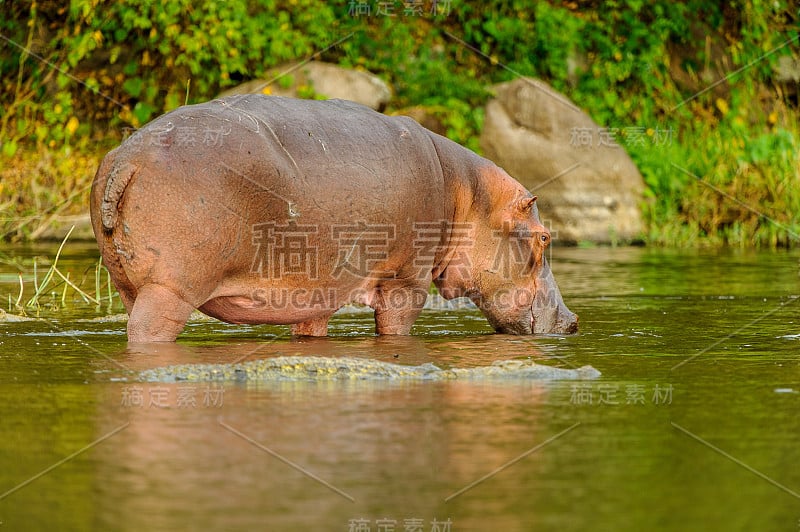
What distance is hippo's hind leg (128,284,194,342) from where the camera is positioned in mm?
5586

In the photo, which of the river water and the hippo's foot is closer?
the river water

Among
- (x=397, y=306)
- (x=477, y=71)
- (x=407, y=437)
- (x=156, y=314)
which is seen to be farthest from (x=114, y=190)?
(x=477, y=71)

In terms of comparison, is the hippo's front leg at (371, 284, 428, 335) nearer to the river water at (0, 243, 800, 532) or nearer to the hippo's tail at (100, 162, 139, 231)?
the river water at (0, 243, 800, 532)

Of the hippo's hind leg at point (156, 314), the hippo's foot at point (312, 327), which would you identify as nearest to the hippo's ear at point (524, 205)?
the hippo's foot at point (312, 327)

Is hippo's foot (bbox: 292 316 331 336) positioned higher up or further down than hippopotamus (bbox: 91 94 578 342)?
further down

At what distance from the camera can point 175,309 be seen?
222 inches

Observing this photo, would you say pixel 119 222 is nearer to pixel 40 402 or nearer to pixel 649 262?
pixel 40 402

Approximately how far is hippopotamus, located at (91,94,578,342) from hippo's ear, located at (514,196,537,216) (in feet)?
0.04

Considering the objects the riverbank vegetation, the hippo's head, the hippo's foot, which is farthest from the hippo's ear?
the riverbank vegetation

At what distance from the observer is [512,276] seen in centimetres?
697

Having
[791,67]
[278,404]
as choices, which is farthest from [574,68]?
[278,404]

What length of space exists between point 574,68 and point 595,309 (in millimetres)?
10192

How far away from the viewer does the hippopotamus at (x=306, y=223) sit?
5.52 metres

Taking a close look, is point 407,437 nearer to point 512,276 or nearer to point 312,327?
point 312,327
